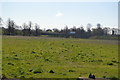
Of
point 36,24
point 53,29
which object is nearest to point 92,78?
point 36,24

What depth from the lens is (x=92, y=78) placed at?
767 cm

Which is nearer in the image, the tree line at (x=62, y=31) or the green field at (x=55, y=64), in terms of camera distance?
the green field at (x=55, y=64)

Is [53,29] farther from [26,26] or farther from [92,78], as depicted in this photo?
[92,78]

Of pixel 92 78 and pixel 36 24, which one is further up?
pixel 36 24

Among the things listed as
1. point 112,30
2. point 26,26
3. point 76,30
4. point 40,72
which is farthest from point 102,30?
point 40,72

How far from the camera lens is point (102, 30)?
10456 centimetres

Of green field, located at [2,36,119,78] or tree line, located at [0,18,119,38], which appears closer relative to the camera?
green field, located at [2,36,119,78]

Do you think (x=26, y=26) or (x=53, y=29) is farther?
(x=53, y=29)

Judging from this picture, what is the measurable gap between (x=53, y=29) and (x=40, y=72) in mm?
112841

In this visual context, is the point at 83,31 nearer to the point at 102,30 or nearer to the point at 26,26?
the point at 102,30

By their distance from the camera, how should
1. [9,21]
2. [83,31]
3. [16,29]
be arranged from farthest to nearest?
1. [83,31]
2. [16,29]
3. [9,21]

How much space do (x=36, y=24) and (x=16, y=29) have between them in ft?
40.2

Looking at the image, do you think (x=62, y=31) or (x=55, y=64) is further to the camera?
(x=62, y=31)

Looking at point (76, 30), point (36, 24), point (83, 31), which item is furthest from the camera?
point (76, 30)
